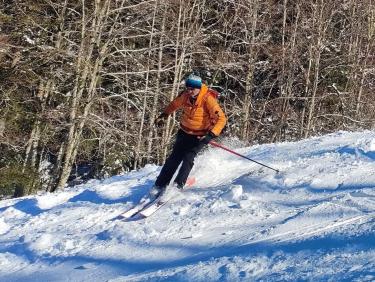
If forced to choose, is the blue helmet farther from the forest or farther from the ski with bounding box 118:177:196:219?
the forest

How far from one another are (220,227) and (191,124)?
6.68ft

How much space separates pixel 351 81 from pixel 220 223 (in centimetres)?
2467

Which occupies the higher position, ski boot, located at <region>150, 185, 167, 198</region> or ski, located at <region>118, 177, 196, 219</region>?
ski boot, located at <region>150, 185, 167, 198</region>

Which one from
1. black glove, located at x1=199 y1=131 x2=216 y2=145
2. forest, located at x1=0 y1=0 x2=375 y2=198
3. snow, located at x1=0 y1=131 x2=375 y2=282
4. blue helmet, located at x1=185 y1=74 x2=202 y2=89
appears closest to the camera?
snow, located at x1=0 y1=131 x2=375 y2=282

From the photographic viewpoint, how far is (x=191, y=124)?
849cm

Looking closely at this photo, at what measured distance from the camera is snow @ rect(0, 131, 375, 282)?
5.41 meters

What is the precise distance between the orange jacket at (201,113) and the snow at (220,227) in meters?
0.88

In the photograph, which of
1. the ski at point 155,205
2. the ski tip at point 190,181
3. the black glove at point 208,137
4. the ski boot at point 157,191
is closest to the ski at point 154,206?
the ski at point 155,205

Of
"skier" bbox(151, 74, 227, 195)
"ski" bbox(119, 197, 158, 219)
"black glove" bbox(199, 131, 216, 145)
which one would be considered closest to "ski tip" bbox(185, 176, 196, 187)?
"skier" bbox(151, 74, 227, 195)

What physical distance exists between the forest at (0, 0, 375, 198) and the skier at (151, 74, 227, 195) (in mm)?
10642

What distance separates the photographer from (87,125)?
20.7 meters

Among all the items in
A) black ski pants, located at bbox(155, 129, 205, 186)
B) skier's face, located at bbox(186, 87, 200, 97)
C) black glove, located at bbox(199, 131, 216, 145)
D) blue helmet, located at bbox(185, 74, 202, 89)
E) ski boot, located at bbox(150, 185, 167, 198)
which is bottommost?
ski boot, located at bbox(150, 185, 167, 198)

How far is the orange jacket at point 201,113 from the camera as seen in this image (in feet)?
27.0

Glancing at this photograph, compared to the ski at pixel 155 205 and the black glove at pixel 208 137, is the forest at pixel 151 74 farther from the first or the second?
the black glove at pixel 208 137
